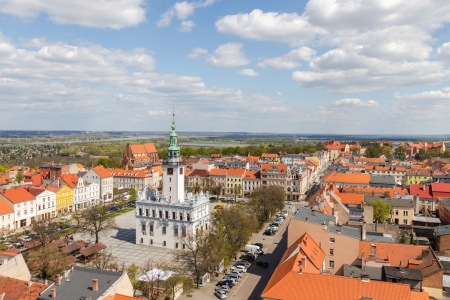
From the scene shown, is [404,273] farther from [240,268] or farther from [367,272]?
[240,268]

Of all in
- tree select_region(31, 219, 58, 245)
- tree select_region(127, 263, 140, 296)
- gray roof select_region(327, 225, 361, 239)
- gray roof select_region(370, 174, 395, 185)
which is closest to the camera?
tree select_region(127, 263, 140, 296)

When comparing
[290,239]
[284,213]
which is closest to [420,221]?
[284,213]

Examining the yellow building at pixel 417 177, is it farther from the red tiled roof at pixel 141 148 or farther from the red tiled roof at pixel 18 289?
the red tiled roof at pixel 141 148

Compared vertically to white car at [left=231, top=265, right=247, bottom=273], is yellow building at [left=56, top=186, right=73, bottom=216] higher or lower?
higher

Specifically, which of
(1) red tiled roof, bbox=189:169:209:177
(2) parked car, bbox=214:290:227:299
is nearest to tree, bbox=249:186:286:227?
(2) parked car, bbox=214:290:227:299

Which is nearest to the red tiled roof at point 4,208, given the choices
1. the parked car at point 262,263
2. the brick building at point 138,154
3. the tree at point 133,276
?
the tree at point 133,276

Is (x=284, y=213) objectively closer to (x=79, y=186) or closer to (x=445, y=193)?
(x=445, y=193)

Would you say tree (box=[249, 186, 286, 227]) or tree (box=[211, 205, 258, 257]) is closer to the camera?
tree (box=[211, 205, 258, 257])

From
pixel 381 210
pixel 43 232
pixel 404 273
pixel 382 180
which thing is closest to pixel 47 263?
pixel 43 232

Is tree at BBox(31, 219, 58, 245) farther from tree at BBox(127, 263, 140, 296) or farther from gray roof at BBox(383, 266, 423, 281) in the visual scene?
gray roof at BBox(383, 266, 423, 281)
